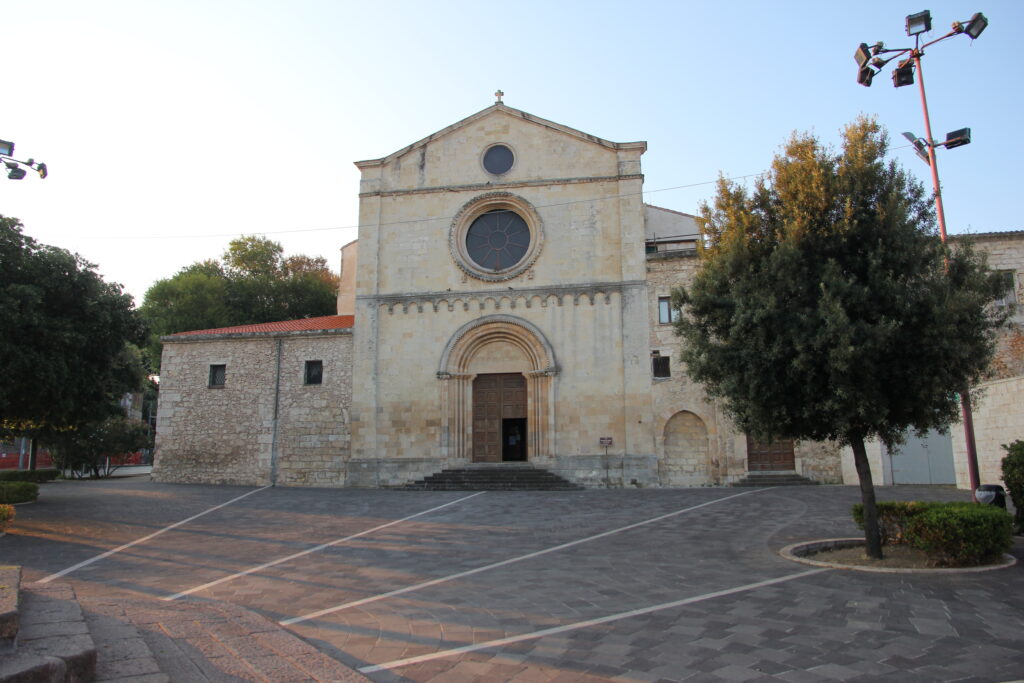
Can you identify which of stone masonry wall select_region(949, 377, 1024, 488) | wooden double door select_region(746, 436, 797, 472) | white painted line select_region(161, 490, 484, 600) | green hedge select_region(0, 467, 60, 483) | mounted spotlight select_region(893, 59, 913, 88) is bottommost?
white painted line select_region(161, 490, 484, 600)

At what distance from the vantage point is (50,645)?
417cm

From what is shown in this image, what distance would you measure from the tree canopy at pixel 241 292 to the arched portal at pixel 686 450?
2434 cm

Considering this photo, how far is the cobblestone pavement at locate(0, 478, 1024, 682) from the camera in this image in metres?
5.21

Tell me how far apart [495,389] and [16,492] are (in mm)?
14435

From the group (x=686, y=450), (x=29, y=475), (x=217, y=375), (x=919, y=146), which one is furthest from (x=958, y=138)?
(x=29, y=475)

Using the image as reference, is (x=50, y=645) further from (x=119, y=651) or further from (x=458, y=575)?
(x=458, y=575)

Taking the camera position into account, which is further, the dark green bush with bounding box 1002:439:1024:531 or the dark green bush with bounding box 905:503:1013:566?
the dark green bush with bounding box 1002:439:1024:531

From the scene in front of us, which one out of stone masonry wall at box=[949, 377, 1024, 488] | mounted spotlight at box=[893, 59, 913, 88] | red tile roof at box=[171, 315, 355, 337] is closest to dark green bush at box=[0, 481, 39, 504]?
red tile roof at box=[171, 315, 355, 337]

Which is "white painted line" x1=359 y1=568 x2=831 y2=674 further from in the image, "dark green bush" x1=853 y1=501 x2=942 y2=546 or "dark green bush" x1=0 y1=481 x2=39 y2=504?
"dark green bush" x1=0 y1=481 x2=39 y2=504

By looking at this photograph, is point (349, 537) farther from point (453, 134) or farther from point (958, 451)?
point (453, 134)

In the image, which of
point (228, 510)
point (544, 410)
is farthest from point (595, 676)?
point (544, 410)

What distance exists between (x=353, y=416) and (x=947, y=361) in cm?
1929

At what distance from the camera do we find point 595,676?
4914 millimetres

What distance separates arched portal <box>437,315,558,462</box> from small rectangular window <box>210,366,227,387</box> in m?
8.50
